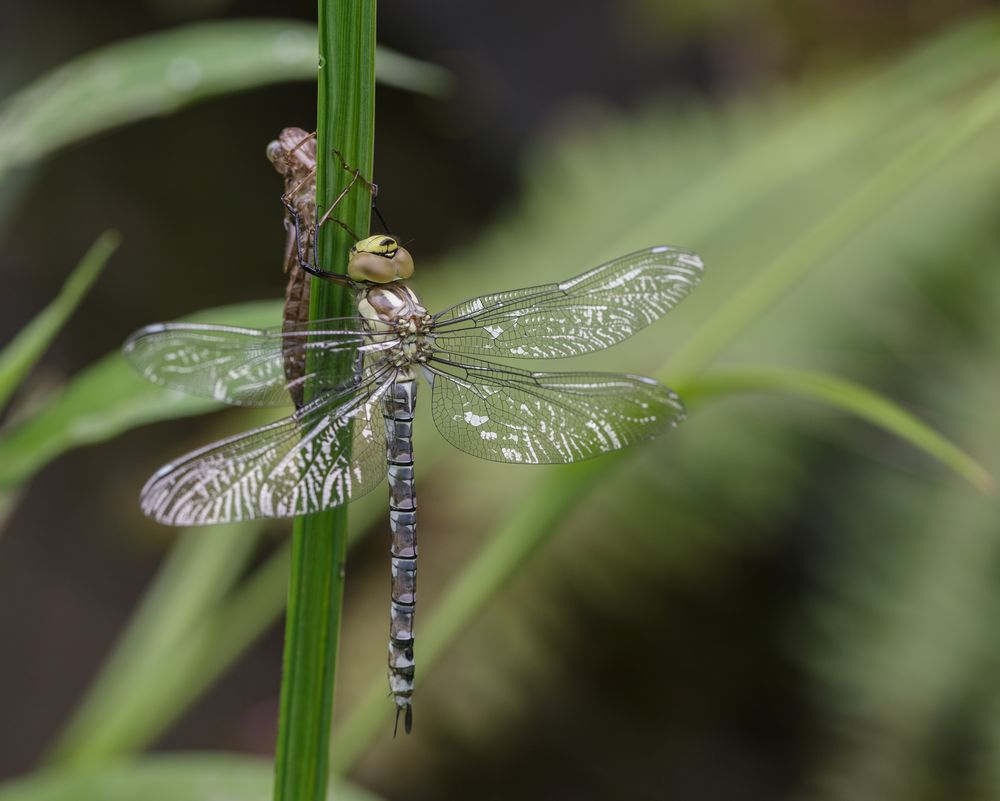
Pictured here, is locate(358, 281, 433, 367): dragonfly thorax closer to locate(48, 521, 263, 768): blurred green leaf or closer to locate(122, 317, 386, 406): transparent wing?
locate(122, 317, 386, 406): transparent wing

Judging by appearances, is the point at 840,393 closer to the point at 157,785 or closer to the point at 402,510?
the point at 402,510

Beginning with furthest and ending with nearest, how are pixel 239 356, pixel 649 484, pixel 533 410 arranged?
pixel 649 484
pixel 533 410
pixel 239 356

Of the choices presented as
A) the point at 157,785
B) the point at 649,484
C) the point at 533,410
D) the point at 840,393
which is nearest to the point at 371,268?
the point at 533,410

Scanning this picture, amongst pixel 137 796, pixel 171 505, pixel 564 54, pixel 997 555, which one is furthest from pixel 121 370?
pixel 564 54

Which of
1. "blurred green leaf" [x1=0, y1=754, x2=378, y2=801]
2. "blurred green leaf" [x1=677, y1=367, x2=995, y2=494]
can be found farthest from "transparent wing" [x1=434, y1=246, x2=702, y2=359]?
"blurred green leaf" [x1=0, y1=754, x2=378, y2=801]

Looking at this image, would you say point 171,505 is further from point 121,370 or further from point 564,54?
point 564,54

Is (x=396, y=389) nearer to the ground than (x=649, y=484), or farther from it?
nearer to the ground
